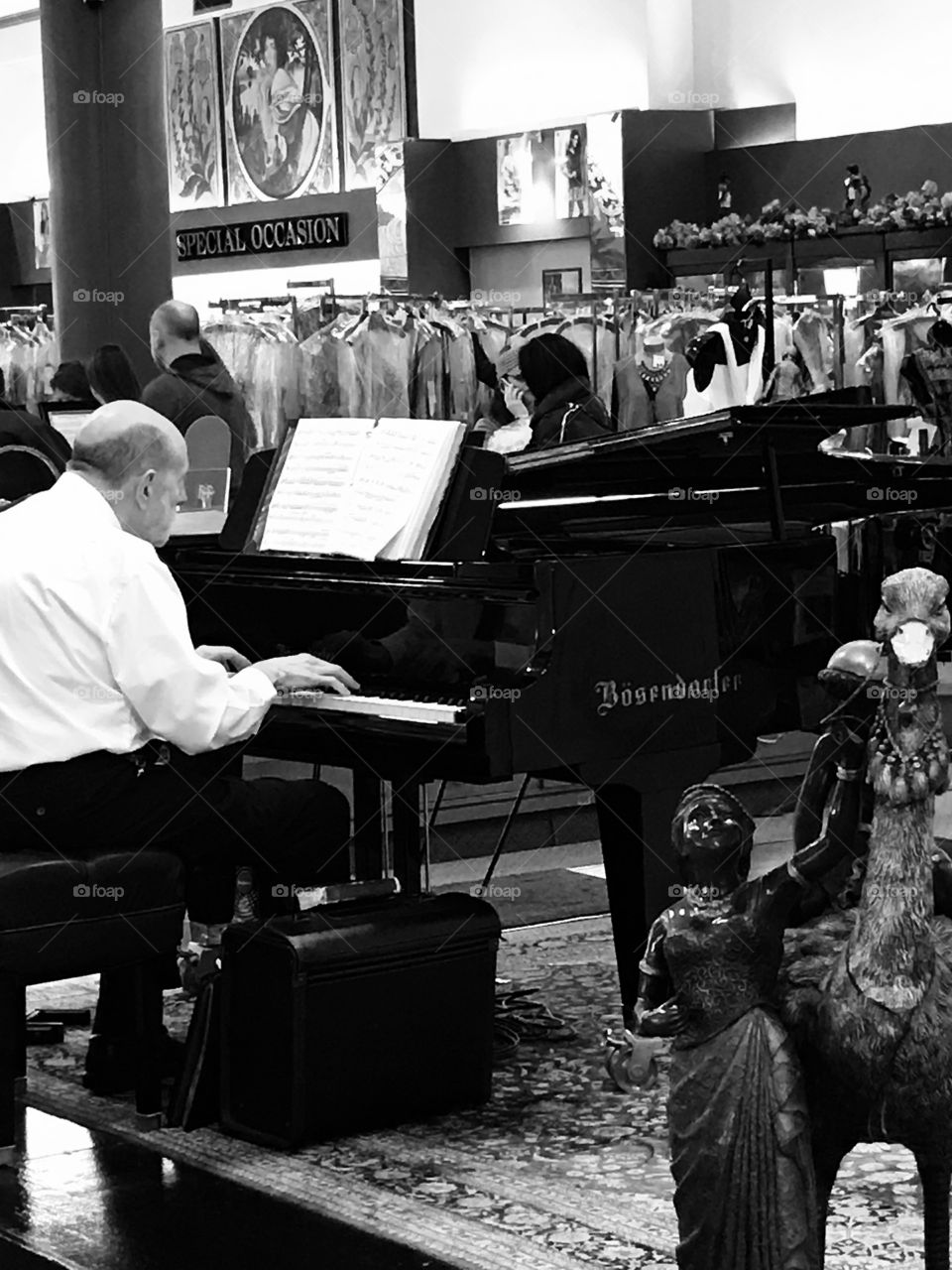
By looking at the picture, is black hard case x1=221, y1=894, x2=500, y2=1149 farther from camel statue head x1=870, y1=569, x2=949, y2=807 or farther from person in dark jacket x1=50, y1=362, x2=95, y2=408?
person in dark jacket x1=50, y1=362, x2=95, y2=408

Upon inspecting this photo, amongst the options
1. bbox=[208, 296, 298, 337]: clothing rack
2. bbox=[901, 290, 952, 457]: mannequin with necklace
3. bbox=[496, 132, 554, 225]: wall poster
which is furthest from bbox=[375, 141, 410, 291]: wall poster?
bbox=[901, 290, 952, 457]: mannequin with necklace

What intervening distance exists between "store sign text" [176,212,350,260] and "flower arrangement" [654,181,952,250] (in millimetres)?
3757

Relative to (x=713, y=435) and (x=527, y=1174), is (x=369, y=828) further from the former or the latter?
(x=527, y=1174)

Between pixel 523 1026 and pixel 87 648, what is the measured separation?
4.81ft

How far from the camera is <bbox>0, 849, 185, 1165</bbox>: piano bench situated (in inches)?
155

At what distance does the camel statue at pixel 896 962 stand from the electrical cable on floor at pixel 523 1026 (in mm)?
2558

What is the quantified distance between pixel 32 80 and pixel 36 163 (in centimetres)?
71

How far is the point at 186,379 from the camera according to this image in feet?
27.1

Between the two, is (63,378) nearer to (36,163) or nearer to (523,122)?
(523,122)

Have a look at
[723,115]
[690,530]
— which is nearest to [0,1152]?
[690,530]

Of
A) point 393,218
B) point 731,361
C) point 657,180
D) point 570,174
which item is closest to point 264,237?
point 393,218

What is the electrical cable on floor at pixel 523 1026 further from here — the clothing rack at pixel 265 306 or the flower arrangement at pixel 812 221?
the flower arrangement at pixel 812 221

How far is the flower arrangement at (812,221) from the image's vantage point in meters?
10.3

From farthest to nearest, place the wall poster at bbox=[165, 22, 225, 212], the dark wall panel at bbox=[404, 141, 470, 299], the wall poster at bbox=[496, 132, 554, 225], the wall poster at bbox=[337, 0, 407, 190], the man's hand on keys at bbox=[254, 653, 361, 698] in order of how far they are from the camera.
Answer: the wall poster at bbox=[165, 22, 225, 212] < the wall poster at bbox=[337, 0, 407, 190] < the dark wall panel at bbox=[404, 141, 470, 299] < the wall poster at bbox=[496, 132, 554, 225] < the man's hand on keys at bbox=[254, 653, 361, 698]
